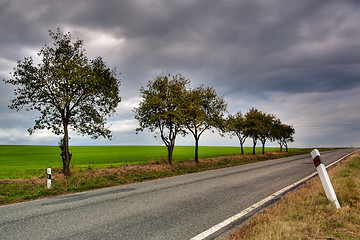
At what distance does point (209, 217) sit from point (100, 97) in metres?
13.2

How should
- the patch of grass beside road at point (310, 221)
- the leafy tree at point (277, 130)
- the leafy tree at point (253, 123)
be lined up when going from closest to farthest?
the patch of grass beside road at point (310, 221)
the leafy tree at point (253, 123)
the leafy tree at point (277, 130)

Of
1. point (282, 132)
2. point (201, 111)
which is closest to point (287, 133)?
point (282, 132)

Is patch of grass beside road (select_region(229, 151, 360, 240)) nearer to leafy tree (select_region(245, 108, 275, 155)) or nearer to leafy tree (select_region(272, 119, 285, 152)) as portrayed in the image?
leafy tree (select_region(245, 108, 275, 155))

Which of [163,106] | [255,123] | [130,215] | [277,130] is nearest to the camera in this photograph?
[130,215]

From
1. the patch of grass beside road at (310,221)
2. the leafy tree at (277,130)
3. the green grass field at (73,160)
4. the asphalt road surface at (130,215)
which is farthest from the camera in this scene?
the leafy tree at (277,130)

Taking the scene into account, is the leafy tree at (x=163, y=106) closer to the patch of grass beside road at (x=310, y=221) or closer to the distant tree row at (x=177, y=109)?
the distant tree row at (x=177, y=109)

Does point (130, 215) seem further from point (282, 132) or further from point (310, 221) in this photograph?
point (282, 132)

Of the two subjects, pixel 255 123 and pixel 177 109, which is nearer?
pixel 177 109

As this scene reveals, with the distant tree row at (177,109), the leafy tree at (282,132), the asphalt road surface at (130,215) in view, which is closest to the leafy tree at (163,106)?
the distant tree row at (177,109)

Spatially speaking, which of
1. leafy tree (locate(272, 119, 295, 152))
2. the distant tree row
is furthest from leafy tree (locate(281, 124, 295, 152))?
the distant tree row

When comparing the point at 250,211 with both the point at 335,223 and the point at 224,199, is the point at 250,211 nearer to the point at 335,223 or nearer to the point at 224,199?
the point at 224,199

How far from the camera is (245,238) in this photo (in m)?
3.78

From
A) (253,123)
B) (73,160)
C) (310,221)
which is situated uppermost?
(253,123)

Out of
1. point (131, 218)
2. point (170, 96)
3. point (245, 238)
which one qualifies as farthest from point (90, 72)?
point (245, 238)
